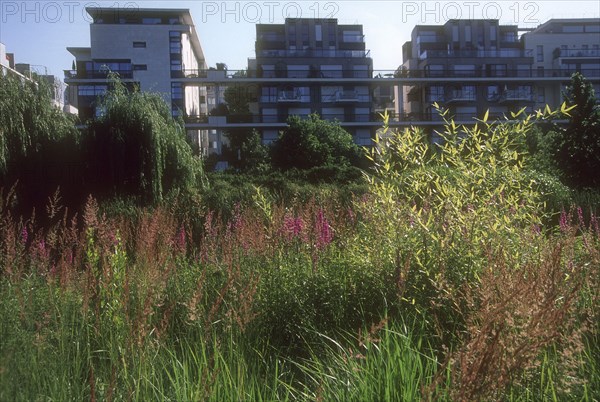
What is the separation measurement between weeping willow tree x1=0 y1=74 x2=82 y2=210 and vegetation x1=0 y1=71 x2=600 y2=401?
867cm

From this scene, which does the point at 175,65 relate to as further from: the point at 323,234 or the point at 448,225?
the point at 448,225

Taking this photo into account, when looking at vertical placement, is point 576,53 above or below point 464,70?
above

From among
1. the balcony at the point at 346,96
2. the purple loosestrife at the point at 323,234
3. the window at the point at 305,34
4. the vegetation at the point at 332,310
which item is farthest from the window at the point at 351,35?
the purple loosestrife at the point at 323,234

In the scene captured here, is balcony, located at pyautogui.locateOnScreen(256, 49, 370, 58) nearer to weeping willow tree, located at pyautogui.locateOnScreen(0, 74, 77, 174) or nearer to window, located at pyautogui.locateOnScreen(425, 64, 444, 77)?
window, located at pyautogui.locateOnScreen(425, 64, 444, 77)

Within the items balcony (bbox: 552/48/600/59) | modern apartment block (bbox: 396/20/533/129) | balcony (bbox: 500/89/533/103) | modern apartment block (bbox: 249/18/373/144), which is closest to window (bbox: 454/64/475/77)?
modern apartment block (bbox: 396/20/533/129)

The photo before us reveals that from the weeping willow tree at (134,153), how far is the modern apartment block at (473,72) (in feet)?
131

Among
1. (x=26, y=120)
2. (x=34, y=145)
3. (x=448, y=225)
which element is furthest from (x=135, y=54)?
(x=448, y=225)

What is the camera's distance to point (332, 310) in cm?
471

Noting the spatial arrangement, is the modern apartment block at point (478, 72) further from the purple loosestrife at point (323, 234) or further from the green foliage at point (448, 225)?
the purple loosestrife at point (323, 234)

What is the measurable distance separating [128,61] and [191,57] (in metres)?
10.8

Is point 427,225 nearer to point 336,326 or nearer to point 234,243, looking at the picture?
point 336,326

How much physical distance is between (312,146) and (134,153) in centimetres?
2654

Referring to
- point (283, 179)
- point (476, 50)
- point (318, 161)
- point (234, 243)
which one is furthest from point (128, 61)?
point (234, 243)

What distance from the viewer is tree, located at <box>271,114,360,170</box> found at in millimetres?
42188
